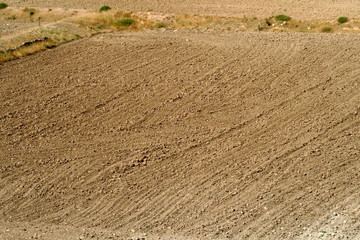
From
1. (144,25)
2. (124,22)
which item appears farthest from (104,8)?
(144,25)

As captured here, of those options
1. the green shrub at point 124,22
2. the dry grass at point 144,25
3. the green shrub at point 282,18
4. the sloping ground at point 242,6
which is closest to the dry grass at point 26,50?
the dry grass at point 144,25

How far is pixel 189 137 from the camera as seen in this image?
20219 millimetres

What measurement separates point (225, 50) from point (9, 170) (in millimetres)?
11256

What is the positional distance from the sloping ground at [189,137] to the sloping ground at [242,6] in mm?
Result: 5965

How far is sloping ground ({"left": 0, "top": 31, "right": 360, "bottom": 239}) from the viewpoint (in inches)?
651

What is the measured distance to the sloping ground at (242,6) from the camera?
108ft

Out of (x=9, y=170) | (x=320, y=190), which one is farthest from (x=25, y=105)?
(x=320, y=190)

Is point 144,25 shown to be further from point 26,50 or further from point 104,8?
point 26,50

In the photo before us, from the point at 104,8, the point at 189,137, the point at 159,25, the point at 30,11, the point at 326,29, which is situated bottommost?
the point at 189,137

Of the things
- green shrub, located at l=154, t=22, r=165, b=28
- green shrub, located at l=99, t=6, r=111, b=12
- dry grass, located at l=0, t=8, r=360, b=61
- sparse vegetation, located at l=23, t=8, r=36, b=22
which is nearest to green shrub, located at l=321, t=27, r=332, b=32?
dry grass, located at l=0, t=8, r=360, b=61

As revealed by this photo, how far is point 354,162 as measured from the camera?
18.2 metres

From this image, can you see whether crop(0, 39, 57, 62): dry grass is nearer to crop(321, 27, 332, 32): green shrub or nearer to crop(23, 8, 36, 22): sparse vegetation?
crop(23, 8, 36, 22): sparse vegetation

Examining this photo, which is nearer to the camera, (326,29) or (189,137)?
(189,137)

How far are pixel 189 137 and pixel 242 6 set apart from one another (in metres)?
17.1
